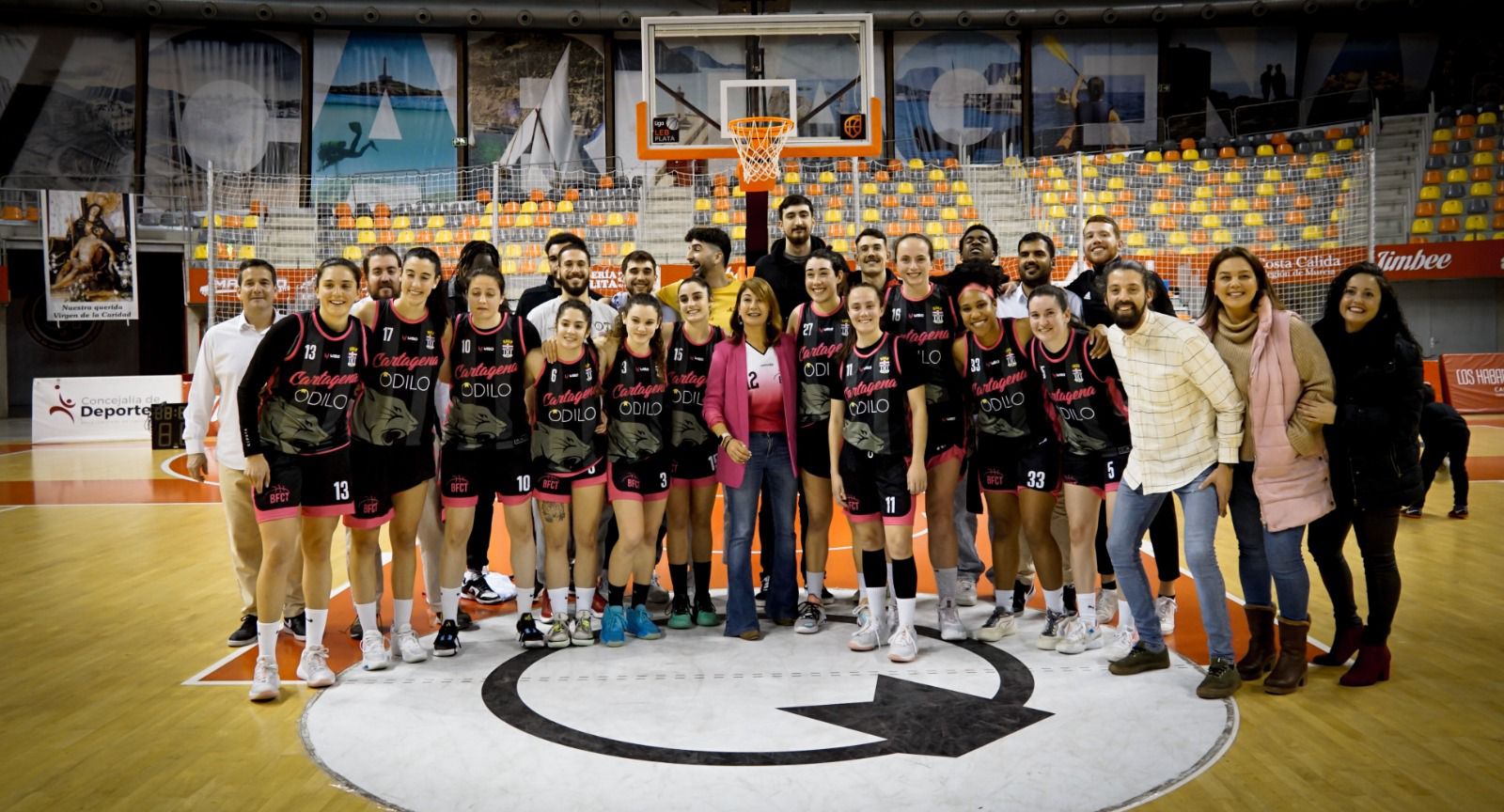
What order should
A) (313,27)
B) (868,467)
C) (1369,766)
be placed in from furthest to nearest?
(313,27) < (868,467) < (1369,766)

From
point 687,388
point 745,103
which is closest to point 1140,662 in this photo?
point 687,388

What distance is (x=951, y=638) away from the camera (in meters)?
5.07

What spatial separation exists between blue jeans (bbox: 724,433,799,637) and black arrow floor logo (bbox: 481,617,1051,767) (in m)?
0.99

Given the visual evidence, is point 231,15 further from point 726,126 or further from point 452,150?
point 726,126

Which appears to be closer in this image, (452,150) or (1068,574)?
(1068,574)

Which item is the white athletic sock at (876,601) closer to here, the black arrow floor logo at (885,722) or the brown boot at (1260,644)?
the black arrow floor logo at (885,722)

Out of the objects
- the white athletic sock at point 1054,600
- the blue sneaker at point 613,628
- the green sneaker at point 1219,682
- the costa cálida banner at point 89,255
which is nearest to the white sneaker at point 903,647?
the white athletic sock at point 1054,600

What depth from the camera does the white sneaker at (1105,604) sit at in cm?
530

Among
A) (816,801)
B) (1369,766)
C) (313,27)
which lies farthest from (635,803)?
(313,27)

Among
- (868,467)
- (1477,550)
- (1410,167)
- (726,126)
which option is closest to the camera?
(868,467)

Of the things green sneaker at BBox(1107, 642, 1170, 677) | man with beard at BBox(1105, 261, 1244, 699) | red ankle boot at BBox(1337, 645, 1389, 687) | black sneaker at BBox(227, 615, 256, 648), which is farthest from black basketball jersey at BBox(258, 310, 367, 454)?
red ankle boot at BBox(1337, 645, 1389, 687)

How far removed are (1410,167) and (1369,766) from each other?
19909mm

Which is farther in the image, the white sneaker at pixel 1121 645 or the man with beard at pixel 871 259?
the man with beard at pixel 871 259

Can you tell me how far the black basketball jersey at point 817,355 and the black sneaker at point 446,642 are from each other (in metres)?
2.04
